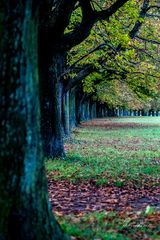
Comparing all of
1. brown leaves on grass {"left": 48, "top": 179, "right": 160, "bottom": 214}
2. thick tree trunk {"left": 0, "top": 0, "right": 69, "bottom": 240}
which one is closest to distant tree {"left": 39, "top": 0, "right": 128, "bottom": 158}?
brown leaves on grass {"left": 48, "top": 179, "right": 160, "bottom": 214}

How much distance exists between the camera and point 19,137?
15.6 feet

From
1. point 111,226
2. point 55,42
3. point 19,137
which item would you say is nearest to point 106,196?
point 111,226

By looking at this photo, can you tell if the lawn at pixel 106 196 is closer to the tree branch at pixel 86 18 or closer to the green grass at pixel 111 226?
the green grass at pixel 111 226

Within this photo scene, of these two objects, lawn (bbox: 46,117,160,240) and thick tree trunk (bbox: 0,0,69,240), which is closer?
thick tree trunk (bbox: 0,0,69,240)

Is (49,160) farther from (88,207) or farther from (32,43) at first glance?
(32,43)

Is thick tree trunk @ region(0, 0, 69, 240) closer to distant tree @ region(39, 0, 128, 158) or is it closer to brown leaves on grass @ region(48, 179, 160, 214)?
brown leaves on grass @ region(48, 179, 160, 214)

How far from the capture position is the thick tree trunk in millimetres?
4656

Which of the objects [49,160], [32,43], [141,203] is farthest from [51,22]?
[32,43]

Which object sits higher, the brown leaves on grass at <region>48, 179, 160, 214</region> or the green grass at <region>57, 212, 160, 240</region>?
the green grass at <region>57, 212, 160, 240</region>

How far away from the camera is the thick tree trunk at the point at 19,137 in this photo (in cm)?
466

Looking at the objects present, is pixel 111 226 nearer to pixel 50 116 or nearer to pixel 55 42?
pixel 55 42

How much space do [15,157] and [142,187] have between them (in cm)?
700

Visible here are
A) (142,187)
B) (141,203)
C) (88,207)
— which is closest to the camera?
(88,207)

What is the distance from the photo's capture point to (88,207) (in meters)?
8.67
